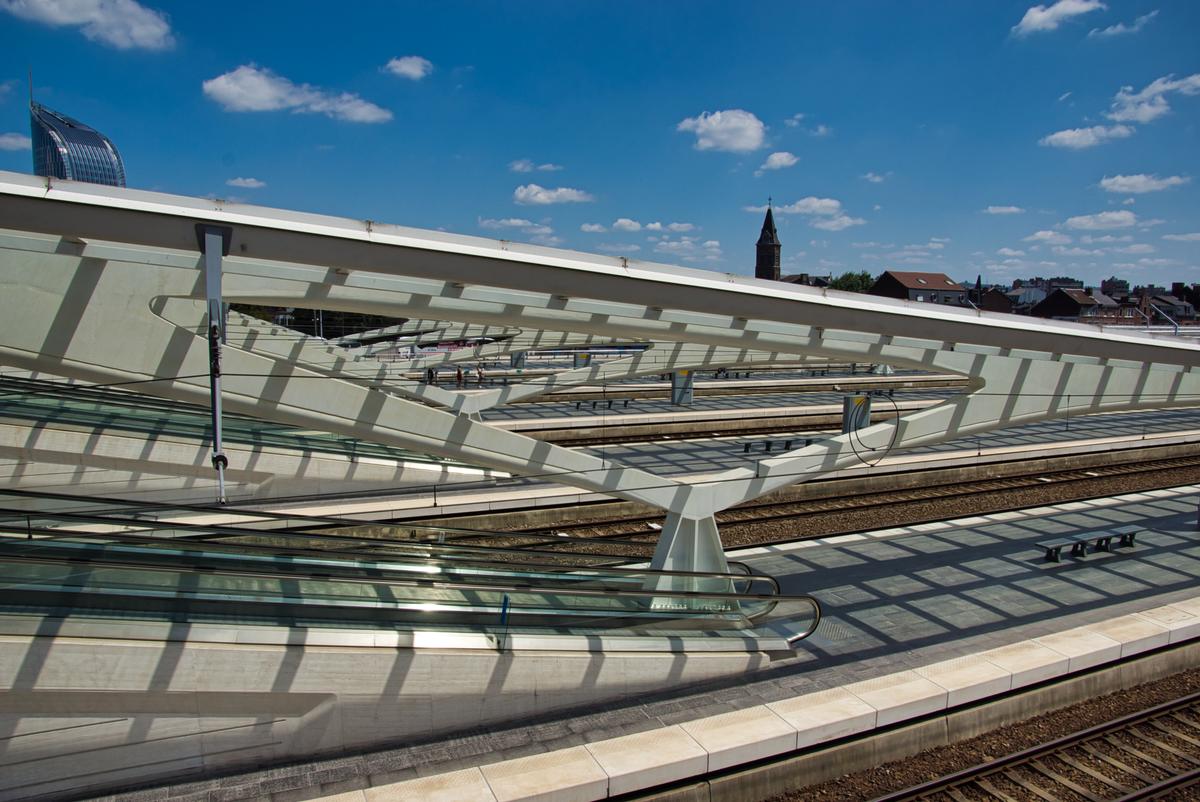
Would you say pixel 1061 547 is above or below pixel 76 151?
below

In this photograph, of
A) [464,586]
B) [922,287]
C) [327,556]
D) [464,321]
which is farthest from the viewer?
[922,287]

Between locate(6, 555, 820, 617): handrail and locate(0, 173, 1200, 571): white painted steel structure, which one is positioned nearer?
locate(0, 173, 1200, 571): white painted steel structure

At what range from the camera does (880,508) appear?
51.9 ft

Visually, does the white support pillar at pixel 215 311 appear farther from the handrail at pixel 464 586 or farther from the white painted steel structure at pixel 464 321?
the handrail at pixel 464 586

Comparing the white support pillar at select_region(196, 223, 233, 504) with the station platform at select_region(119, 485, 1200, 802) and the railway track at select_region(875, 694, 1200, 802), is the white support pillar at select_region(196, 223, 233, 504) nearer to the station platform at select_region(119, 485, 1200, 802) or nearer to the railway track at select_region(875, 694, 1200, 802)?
the station platform at select_region(119, 485, 1200, 802)

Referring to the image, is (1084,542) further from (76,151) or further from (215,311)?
(76,151)

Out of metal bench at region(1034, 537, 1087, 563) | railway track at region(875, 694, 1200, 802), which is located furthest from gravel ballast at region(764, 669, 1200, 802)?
metal bench at region(1034, 537, 1087, 563)

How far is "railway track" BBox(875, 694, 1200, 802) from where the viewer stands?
6566 millimetres

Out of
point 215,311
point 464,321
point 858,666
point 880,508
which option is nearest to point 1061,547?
point 880,508

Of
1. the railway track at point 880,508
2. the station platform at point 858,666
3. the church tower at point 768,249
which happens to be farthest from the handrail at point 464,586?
the church tower at point 768,249

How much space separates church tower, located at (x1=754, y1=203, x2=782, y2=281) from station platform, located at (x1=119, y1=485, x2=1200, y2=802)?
334 feet

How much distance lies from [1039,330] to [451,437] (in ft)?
25.2

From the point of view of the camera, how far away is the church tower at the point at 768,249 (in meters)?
111

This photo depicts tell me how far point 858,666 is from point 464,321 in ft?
19.7
